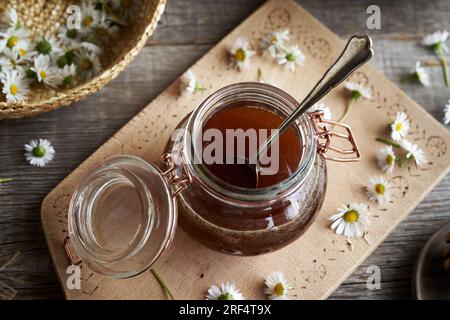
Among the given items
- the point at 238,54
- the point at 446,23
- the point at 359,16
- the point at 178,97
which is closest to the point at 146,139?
the point at 178,97

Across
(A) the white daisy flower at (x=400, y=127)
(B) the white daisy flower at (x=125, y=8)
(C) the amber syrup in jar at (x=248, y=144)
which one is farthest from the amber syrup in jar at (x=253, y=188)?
(B) the white daisy flower at (x=125, y=8)

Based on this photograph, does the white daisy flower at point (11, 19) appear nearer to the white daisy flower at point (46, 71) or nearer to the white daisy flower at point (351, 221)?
the white daisy flower at point (46, 71)

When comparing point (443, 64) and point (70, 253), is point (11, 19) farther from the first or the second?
point (443, 64)

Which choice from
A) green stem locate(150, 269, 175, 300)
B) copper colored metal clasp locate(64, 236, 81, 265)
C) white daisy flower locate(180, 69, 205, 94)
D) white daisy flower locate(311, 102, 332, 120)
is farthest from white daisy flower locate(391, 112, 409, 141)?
copper colored metal clasp locate(64, 236, 81, 265)

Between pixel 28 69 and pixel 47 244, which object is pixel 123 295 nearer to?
pixel 47 244

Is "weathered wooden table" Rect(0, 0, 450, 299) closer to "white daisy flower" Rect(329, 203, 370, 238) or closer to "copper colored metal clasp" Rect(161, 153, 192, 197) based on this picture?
"white daisy flower" Rect(329, 203, 370, 238)

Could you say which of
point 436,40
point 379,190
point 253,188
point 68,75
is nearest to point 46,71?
point 68,75

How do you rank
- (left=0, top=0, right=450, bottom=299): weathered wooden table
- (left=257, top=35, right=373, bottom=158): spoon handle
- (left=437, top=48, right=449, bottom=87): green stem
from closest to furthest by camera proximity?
(left=257, top=35, right=373, bottom=158): spoon handle → (left=0, top=0, right=450, bottom=299): weathered wooden table → (left=437, top=48, right=449, bottom=87): green stem
